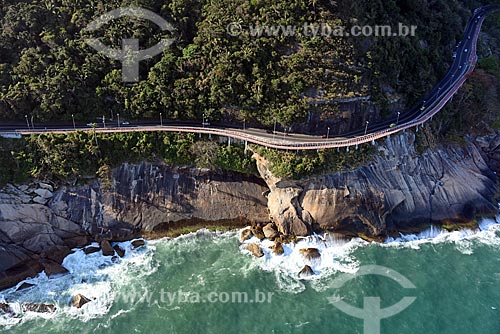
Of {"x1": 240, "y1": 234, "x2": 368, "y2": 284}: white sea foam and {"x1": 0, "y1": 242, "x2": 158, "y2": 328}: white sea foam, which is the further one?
{"x1": 240, "y1": 234, "x2": 368, "y2": 284}: white sea foam

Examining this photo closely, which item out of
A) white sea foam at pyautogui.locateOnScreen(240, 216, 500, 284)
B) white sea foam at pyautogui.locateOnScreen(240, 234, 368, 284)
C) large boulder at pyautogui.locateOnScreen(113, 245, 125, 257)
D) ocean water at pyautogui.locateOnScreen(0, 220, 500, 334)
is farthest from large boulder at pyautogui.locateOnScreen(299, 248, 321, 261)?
large boulder at pyautogui.locateOnScreen(113, 245, 125, 257)

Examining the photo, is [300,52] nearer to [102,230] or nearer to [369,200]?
[369,200]

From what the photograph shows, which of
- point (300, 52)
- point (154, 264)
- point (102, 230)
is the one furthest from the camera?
point (300, 52)

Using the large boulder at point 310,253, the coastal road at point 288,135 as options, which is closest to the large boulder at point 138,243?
the coastal road at point 288,135

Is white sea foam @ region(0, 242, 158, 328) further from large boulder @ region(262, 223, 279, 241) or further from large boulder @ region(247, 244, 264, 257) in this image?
large boulder @ region(262, 223, 279, 241)

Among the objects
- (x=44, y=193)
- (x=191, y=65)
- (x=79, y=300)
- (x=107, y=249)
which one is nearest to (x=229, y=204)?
(x=107, y=249)

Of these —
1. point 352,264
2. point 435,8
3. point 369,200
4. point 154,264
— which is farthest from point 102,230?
point 435,8
